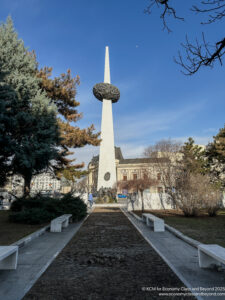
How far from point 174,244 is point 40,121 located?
10005 millimetres

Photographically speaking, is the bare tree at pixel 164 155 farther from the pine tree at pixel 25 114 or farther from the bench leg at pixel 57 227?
the bench leg at pixel 57 227

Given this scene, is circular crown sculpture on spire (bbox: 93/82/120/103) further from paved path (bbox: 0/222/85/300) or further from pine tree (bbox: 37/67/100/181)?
paved path (bbox: 0/222/85/300)

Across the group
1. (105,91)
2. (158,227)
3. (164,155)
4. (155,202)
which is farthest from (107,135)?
(158,227)

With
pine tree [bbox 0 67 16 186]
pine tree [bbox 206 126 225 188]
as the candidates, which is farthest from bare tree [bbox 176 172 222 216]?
pine tree [bbox 206 126 225 188]

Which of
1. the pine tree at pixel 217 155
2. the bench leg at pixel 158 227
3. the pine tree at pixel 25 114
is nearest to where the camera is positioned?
the bench leg at pixel 158 227

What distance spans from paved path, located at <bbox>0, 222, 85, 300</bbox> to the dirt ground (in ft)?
0.54

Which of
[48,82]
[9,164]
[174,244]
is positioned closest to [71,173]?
[9,164]

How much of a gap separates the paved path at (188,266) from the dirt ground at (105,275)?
0.21 meters

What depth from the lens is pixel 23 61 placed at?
44.3 ft

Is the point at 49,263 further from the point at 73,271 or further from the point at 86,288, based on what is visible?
the point at 86,288

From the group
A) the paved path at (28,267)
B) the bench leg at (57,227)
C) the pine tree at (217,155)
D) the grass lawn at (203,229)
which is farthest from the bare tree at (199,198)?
the pine tree at (217,155)

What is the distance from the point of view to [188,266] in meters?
4.40

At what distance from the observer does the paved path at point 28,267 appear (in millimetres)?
3277

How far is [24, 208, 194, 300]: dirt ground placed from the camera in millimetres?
3135
